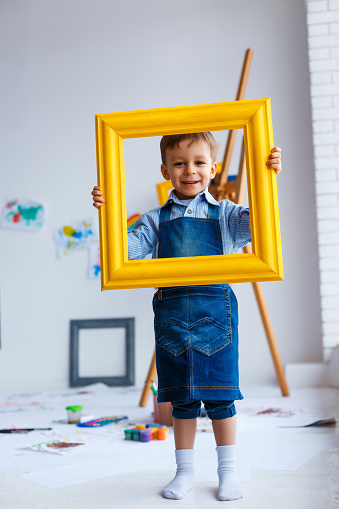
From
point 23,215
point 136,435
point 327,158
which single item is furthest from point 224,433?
point 23,215

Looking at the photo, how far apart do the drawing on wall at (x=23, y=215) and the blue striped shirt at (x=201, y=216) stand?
7.73ft

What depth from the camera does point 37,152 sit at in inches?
149

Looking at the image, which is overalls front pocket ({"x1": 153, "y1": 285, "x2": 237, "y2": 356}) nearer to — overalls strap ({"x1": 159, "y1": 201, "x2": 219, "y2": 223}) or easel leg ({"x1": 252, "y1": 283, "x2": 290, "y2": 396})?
overalls strap ({"x1": 159, "y1": 201, "x2": 219, "y2": 223})

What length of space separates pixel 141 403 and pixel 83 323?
1045 mm

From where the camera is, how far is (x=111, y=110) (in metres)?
3.73

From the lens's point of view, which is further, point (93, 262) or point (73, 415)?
point (93, 262)

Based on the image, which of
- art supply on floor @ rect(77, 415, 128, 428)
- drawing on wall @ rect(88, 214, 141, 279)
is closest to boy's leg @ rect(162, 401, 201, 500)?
art supply on floor @ rect(77, 415, 128, 428)

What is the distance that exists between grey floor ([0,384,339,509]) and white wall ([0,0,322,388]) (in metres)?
2.02

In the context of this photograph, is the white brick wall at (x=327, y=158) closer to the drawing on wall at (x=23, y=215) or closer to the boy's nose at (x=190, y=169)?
the drawing on wall at (x=23, y=215)

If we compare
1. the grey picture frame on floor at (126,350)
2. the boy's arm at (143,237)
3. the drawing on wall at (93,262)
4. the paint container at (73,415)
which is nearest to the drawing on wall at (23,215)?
the drawing on wall at (93,262)

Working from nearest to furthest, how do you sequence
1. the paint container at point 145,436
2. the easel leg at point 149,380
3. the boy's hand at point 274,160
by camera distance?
the boy's hand at point 274,160
the paint container at point 145,436
the easel leg at point 149,380

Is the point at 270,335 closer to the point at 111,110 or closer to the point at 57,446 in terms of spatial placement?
the point at 57,446

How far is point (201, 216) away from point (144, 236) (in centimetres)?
16

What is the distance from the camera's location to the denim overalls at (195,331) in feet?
4.50
